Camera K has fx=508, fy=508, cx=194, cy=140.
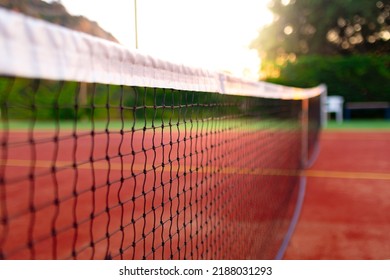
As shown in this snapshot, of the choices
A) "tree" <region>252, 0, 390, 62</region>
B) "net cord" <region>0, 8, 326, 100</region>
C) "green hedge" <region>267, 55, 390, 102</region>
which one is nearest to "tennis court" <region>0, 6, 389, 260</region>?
"net cord" <region>0, 8, 326, 100</region>

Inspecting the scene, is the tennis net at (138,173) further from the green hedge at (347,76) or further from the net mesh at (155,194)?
the green hedge at (347,76)

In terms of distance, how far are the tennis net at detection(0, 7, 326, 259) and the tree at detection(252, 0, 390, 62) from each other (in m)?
10.1

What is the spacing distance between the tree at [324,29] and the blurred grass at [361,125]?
11.1 ft

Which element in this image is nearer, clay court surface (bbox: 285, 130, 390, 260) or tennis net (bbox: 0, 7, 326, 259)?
tennis net (bbox: 0, 7, 326, 259)

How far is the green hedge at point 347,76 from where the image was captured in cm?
1408

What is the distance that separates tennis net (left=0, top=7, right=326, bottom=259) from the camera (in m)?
0.91

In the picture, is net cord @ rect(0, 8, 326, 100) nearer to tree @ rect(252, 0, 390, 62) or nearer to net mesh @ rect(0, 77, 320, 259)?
net mesh @ rect(0, 77, 320, 259)

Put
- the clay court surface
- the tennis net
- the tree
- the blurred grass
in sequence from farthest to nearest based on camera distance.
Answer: the tree
the blurred grass
the clay court surface
the tennis net

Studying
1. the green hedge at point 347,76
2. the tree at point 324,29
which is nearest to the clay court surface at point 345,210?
the green hedge at point 347,76

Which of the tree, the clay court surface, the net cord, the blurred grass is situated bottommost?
the blurred grass
